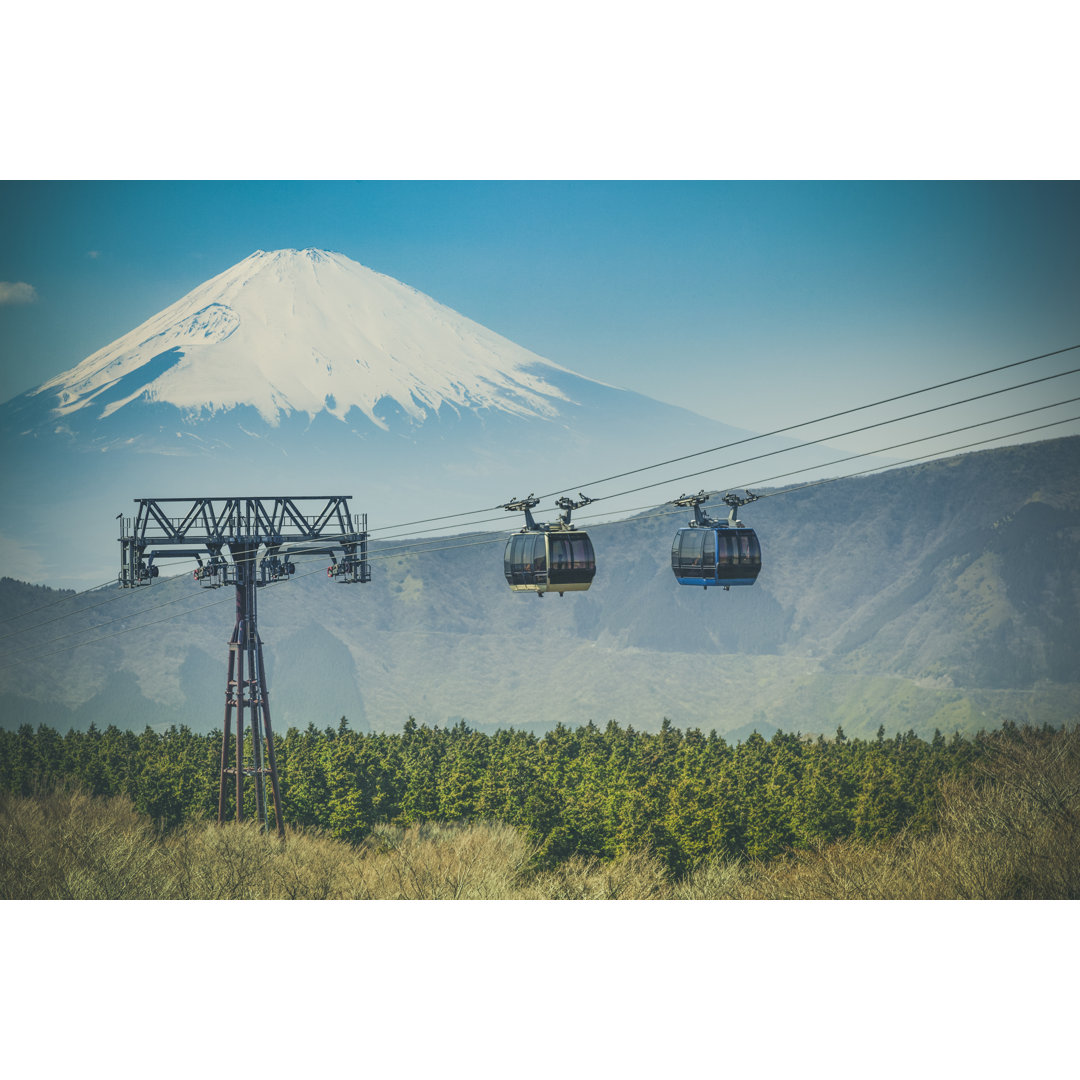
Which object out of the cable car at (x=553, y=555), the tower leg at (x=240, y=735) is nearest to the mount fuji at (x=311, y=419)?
the tower leg at (x=240, y=735)

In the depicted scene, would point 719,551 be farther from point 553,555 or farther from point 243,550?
point 243,550

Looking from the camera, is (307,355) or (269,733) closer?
(269,733)

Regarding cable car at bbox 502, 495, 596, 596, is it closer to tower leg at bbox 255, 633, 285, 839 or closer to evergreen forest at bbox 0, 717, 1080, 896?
tower leg at bbox 255, 633, 285, 839

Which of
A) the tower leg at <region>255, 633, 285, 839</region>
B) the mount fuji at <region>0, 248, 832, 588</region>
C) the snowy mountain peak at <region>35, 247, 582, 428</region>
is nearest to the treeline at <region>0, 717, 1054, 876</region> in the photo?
the tower leg at <region>255, 633, 285, 839</region>

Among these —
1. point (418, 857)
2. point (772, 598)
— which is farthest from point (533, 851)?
point (772, 598)

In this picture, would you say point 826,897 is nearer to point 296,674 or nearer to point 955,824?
point 955,824

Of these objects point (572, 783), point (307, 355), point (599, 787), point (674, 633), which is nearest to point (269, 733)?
point (599, 787)
